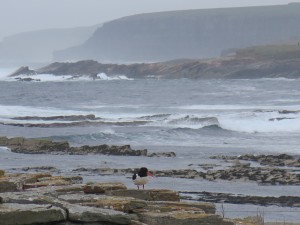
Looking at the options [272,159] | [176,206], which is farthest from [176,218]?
[272,159]

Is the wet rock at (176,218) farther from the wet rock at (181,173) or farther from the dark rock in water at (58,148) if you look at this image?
the dark rock in water at (58,148)

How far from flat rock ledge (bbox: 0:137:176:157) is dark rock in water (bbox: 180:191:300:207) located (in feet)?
38.2

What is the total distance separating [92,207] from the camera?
8.62 meters

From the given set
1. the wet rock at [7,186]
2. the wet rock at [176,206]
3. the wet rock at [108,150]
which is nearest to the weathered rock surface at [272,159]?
the wet rock at [108,150]

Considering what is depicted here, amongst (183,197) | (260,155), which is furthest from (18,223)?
(260,155)

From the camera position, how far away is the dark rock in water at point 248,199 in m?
19.1

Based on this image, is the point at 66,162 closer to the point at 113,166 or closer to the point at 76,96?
the point at 113,166

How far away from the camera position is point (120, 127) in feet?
148

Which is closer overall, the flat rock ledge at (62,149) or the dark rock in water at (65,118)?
the flat rock ledge at (62,149)

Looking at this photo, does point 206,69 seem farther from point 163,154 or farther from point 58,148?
point 163,154

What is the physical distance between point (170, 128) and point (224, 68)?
82.2m

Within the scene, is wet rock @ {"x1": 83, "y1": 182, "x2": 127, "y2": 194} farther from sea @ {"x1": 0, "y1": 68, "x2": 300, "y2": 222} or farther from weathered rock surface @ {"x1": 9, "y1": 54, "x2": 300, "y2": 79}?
weathered rock surface @ {"x1": 9, "y1": 54, "x2": 300, "y2": 79}

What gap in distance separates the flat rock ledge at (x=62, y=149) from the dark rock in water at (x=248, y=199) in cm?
1165

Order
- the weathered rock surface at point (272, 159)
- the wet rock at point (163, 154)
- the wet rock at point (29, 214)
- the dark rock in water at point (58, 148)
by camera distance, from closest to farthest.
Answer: the wet rock at point (29, 214) → the weathered rock surface at point (272, 159) → the wet rock at point (163, 154) → the dark rock in water at point (58, 148)
